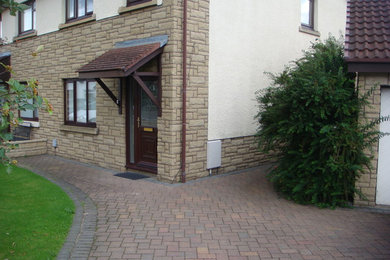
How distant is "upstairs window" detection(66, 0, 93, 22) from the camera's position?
10.9 m

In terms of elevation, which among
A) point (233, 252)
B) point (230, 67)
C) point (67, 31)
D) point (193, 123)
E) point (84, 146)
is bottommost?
point (233, 252)

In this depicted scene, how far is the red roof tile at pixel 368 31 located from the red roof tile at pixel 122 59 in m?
3.92

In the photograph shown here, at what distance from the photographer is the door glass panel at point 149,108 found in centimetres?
891

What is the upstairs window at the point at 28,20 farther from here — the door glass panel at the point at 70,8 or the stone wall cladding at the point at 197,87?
the stone wall cladding at the point at 197,87

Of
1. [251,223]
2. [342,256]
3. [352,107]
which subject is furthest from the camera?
[352,107]

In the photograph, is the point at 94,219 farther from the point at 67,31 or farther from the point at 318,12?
the point at 318,12

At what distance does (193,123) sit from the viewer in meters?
8.56

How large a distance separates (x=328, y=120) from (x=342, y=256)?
2.77 m

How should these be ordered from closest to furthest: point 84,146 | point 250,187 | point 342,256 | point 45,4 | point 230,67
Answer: point 342,256 → point 250,187 → point 230,67 → point 84,146 → point 45,4

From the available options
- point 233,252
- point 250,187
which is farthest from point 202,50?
point 233,252

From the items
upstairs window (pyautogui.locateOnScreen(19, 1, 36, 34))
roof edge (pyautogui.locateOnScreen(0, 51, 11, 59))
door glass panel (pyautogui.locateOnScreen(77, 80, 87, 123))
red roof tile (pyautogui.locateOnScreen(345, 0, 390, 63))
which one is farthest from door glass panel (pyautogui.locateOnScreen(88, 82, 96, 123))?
red roof tile (pyautogui.locateOnScreen(345, 0, 390, 63))

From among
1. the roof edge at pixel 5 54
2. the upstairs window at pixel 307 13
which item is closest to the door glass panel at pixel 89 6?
the roof edge at pixel 5 54

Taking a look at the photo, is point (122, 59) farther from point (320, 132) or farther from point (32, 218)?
point (320, 132)

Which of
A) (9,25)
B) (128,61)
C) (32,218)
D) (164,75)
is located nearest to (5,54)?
(9,25)
